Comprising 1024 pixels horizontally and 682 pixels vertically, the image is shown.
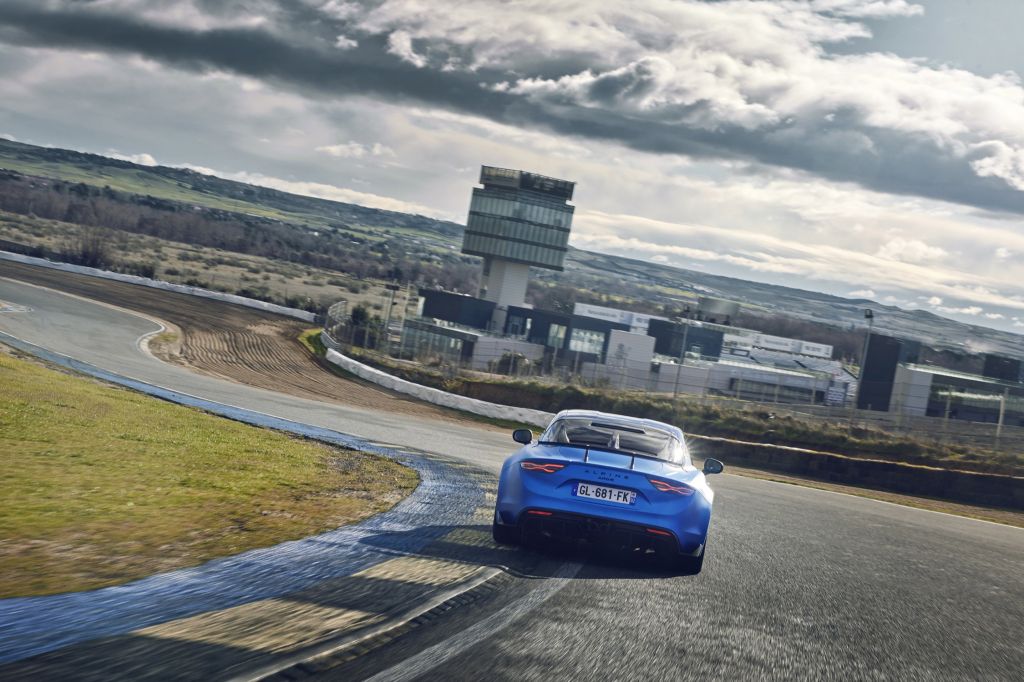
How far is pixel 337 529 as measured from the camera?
8172 millimetres

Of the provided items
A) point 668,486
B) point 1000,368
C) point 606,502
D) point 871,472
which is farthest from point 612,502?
point 1000,368

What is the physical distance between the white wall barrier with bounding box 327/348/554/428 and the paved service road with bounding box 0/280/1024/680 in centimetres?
2530

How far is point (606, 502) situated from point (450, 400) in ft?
107

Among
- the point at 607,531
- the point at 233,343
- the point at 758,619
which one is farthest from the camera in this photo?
the point at 233,343

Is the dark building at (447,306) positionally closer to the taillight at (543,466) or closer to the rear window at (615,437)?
the rear window at (615,437)

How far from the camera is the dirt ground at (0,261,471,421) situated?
38.6 m

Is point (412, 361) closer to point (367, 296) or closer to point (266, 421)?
point (266, 421)

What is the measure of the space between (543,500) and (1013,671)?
3.49m

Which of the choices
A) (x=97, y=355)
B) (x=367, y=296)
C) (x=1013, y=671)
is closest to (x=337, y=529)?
(x=1013, y=671)

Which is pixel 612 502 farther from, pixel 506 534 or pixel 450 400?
pixel 450 400

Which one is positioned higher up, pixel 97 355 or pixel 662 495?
pixel 662 495

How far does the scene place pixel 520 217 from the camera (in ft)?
345

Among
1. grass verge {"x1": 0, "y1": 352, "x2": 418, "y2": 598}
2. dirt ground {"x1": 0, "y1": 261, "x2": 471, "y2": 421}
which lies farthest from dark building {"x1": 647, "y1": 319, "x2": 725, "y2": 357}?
grass verge {"x1": 0, "y1": 352, "x2": 418, "y2": 598}

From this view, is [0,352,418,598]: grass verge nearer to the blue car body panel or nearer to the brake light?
the blue car body panel
